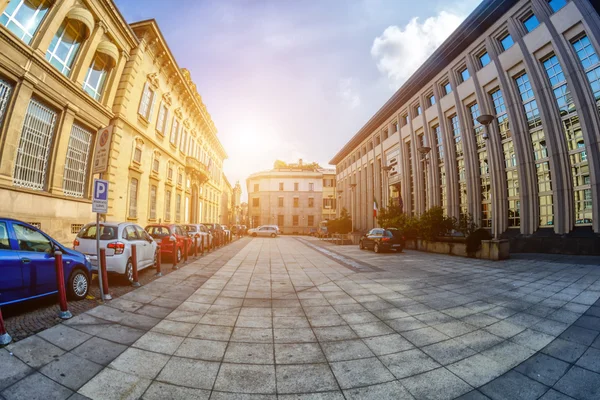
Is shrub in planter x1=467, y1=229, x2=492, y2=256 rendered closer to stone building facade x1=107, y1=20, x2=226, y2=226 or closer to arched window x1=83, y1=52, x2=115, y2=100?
stone building facade x1=107, y1=20, x2=226, y2=226

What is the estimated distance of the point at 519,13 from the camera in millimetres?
15461

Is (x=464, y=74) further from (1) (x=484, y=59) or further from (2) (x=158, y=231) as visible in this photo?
(2) (x=158, y=231)

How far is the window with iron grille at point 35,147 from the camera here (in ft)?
31.2

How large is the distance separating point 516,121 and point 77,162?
25.9m

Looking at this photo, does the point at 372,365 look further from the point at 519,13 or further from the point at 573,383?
the point at 519,13

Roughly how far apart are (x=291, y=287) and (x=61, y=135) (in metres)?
12.5

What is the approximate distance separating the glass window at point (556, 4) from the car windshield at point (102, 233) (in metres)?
24.0

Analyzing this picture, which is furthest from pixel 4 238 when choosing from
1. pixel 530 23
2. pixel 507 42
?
pixel 507 42

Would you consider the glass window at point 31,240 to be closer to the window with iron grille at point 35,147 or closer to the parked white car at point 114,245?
the parked white car at point 114,245

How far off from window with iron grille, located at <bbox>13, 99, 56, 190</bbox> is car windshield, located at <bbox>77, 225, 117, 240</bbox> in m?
5.65

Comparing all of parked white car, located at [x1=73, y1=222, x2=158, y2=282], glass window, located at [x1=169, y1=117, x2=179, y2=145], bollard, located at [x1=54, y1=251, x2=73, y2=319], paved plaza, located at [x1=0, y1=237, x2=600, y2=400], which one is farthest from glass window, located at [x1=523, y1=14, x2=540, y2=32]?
glass window, located at [x1=169, y1=117, x2=179, y2=145]

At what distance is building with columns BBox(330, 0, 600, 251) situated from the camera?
12844 millimetres

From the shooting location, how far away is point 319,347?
130 inches

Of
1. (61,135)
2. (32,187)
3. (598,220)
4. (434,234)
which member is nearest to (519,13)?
(598,220)
